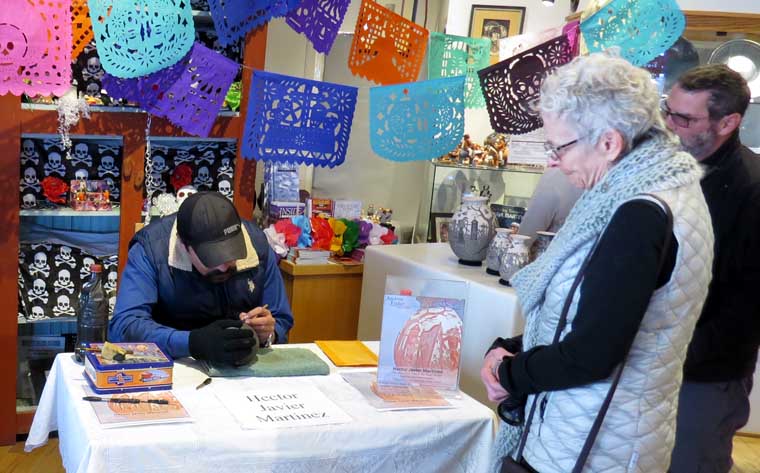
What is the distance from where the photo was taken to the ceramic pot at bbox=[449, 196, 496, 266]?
117 inches

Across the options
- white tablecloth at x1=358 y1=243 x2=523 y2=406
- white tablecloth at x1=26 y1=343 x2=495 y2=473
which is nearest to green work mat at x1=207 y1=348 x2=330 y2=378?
white tablecloth at x1=26 y1=343 x2=495 y2=473

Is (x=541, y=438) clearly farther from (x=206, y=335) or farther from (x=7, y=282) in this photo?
(x=7, y=282)

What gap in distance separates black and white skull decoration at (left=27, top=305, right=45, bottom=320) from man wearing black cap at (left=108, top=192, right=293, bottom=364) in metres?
1.17

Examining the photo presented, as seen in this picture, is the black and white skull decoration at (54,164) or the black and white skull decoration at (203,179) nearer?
the black and white skull decoration at (54,164)

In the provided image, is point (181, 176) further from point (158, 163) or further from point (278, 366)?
point (278, 366)

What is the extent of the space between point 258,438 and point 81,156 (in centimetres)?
214

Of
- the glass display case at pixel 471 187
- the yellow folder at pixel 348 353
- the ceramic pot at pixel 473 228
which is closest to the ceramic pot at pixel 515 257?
the ceramic pot at pixel 473 228

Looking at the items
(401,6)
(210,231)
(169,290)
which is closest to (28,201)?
(169,290)

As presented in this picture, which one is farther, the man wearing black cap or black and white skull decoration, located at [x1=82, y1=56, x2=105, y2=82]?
black and white skull decoration, located at [x1=82, y1=56, x2=105, y2=82]

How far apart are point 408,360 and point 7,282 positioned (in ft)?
6.37

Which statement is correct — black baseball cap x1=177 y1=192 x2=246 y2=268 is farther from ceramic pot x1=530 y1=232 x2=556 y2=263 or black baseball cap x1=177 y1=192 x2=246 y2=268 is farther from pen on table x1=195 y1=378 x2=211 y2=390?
ceramic pot x1=530 y1=232 x2=556 y2=263

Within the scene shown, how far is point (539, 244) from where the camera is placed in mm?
2719

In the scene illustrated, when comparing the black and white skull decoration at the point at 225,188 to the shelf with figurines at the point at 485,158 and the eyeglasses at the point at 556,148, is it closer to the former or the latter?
the shelf with figurines at the point at 485,158

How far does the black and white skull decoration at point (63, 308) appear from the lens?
3.44 metres
